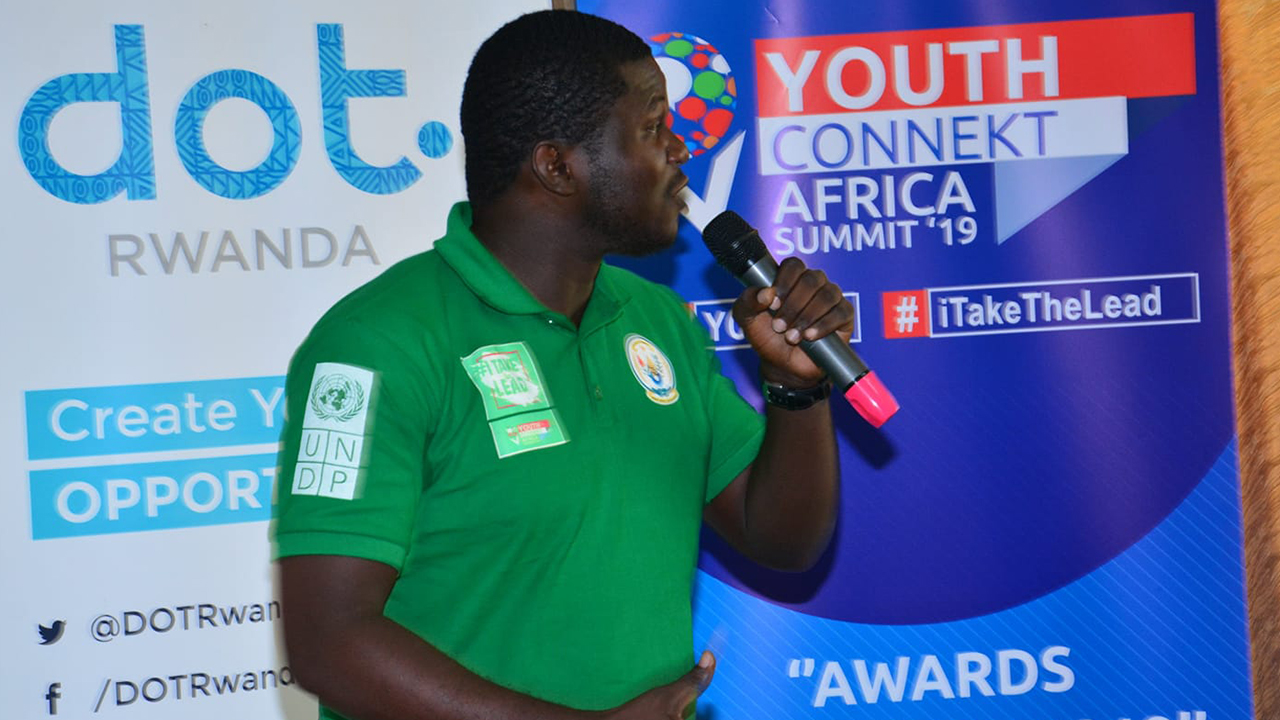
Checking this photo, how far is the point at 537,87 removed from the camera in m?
1.63

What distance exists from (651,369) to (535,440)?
0.28 m

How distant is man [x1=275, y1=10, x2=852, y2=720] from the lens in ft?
4.42

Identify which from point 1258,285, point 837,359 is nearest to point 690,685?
point 837,359

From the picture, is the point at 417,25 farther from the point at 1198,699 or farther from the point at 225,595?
the point at 1198,699

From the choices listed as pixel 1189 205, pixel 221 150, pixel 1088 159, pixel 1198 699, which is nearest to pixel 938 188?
pixel 1088 159

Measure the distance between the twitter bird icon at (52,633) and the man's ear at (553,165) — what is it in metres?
1.56

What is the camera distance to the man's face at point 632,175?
5.34 feet

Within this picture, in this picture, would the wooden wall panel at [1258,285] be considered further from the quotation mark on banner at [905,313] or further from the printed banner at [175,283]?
the printed banner at [175,283]

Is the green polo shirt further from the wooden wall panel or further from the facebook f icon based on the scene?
the wooden wall panel

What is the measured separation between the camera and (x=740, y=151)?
2744mm

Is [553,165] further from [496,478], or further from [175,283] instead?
[175,283]

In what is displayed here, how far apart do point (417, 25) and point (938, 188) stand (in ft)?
3.86

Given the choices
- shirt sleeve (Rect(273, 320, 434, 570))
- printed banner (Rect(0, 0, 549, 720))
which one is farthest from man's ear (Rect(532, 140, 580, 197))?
printed banner (Rect(0, 0, 549, 720))

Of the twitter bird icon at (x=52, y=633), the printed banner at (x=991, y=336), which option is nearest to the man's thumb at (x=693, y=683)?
the printed banner at (x=991, y=336)
